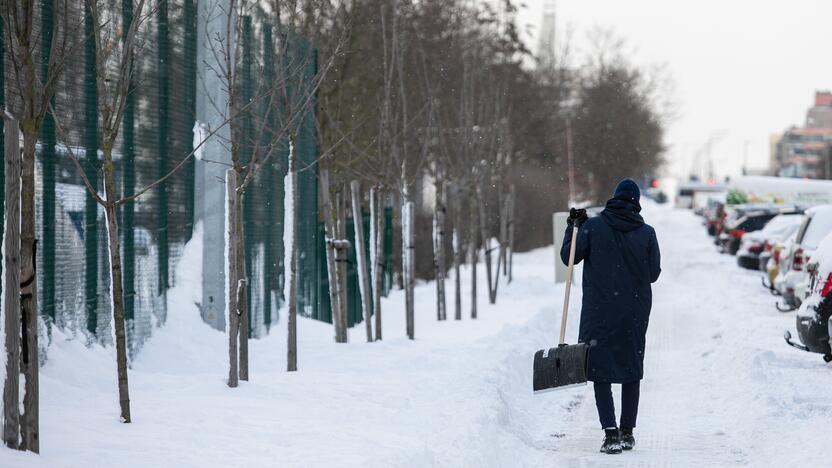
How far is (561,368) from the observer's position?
8141 millimetres

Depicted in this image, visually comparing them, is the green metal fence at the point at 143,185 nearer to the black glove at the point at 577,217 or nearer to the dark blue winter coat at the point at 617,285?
the black glove at the point at 577,217

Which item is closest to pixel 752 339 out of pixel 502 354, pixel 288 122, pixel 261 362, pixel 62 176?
pixel 502 354

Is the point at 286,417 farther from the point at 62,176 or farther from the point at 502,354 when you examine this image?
the point at 502,354

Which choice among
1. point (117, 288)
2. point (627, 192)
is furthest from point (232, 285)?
point (627, 192)

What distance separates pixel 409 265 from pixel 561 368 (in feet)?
20.3

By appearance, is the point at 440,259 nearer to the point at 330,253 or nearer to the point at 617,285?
the point at 330,253

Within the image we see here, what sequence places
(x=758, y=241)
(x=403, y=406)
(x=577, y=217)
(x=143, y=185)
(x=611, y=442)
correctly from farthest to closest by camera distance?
1. (x=758, y=241)
2. (x=143, y=185)
3. (x=403, y=406)
4. (x=577, y=217)
5. (x=611, y=442)

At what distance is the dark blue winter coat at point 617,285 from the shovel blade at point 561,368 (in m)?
0.13

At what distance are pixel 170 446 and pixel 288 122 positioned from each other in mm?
3265

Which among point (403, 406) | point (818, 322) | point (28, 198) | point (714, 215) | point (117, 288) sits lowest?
point (403, 406)

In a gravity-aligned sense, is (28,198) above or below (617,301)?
above

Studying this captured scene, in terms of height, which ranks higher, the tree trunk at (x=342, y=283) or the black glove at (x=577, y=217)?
the black glove at (x=577, y=217)

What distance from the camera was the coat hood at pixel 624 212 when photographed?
8.23 m

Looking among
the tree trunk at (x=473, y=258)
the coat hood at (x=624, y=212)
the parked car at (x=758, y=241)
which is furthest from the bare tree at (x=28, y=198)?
the parked car at (x=758, y=241)
